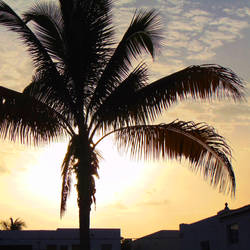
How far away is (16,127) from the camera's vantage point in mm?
11508

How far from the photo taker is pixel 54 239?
4288 centimetres

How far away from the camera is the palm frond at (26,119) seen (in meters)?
11.2

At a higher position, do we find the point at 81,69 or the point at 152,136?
the point at 81,69

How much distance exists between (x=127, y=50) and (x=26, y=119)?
3080mm

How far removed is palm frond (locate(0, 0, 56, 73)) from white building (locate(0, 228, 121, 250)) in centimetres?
3267

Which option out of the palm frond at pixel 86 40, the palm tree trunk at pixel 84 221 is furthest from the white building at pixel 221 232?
the palm tree trunk at pixel 84 221

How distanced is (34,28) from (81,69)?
1.76m

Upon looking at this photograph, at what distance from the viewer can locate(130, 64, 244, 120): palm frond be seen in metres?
11.1

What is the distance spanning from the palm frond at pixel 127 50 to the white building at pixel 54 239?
32729mm

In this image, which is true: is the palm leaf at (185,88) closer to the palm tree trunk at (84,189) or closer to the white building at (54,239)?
the palm tree trunk at (84,189)

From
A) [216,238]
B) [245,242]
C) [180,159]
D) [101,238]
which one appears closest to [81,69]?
[180,159]

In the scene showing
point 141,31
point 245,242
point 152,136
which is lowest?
point 245,242

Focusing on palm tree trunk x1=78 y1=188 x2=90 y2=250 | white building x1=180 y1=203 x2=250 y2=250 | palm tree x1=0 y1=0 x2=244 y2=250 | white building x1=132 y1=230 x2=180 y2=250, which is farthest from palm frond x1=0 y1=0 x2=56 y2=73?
white building x1=132 y1=230 x2=180 y2=250

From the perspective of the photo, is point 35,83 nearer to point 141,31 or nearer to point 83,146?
point 83,146
